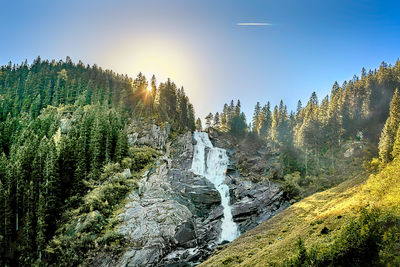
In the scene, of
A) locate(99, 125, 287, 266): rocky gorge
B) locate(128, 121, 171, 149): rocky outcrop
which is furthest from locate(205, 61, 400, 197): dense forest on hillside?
locate(128, 121, 171, 149): rocky outcrop

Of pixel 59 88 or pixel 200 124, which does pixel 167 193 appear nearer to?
pixel 200 124

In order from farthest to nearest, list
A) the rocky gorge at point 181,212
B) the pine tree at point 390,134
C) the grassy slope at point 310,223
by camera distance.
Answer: the pine tree at point 390,134, the rocky gorge at point 181,212, the grassy slope at point 310,223

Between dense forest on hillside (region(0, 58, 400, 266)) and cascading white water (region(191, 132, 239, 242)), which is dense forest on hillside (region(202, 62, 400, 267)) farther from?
cascading white water (region(191, 132, 239, 242))

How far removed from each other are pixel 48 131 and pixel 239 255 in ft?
211

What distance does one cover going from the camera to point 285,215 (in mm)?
44688

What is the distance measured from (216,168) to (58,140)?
44782 mm

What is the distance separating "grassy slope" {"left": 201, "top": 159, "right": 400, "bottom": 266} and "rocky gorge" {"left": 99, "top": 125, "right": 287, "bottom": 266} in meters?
7.02

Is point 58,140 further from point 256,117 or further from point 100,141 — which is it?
point 256,117

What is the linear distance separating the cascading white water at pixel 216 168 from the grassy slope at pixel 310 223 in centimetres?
796

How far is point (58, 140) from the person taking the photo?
6056 cm

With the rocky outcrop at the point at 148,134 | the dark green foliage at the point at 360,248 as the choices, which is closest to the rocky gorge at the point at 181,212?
the rocky outcrop at the point at 148,134

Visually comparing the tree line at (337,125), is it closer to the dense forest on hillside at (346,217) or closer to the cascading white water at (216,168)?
the dense forest on hillside at (346,217)

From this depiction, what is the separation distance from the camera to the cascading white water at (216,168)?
4962 centimetres

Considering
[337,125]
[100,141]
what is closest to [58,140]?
[100,141]
